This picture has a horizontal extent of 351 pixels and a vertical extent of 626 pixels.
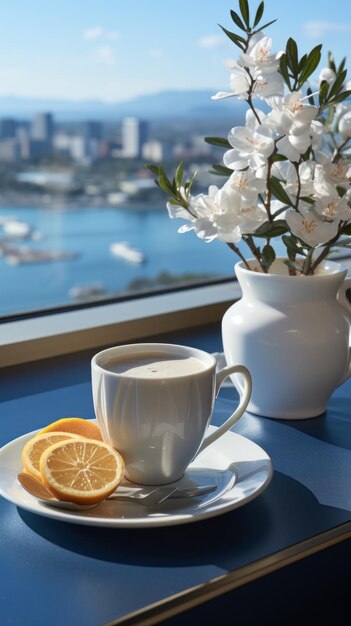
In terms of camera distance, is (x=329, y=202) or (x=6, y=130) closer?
(x=329, y=202)

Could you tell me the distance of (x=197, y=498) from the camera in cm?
67

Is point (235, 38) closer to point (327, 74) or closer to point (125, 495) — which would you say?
point (327, 74)

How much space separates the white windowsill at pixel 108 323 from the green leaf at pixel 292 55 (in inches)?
20.7

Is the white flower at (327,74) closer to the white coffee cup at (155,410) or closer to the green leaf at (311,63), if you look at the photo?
the green leaf at (311,63)

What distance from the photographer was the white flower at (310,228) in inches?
32.3

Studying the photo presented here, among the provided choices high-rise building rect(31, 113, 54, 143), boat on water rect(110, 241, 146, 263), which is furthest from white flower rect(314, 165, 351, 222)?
boat on water rect(110, 241, 146, 263)

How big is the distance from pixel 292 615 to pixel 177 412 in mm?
192

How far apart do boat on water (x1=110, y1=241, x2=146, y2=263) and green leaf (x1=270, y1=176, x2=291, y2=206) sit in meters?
10.3

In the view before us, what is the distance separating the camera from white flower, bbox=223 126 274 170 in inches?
31.9

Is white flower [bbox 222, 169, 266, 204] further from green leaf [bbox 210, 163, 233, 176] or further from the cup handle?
the cup handle

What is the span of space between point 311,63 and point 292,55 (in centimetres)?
2

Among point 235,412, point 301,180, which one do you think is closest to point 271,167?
point 301,180

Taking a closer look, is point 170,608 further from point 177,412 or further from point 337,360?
point 337,360

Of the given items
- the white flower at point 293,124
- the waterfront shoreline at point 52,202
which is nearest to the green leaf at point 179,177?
the white flower at point 293,124
